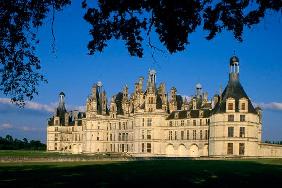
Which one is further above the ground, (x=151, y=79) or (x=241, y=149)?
(x=151, y=79)

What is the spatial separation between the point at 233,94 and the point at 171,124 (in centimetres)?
1655

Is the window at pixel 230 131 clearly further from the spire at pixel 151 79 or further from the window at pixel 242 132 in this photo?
the spire at pixel 151 79

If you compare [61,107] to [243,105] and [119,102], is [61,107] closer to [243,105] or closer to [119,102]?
[119,102]

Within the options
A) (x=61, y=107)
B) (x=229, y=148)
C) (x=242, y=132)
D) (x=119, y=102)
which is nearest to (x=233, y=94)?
(x=242, y=132)

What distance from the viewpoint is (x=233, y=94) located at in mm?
67625

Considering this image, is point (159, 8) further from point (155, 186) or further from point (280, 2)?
point (155, 186)

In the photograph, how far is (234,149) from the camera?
2608 inches

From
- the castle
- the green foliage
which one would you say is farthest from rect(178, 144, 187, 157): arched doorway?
the green foliage

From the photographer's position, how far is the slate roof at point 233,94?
67375 millimetres

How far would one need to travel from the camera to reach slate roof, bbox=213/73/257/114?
2653 inches

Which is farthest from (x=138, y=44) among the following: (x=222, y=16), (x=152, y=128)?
(x=152, y=128)

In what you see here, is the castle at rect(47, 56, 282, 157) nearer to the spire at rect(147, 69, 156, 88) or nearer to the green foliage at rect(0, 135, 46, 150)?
the spire at rect(147, 69, 156, 88)

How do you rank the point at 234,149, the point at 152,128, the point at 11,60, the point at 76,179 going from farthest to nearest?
the point at 152,128 < the point at 234,149 < the point at 76,179 < the point at 11,60

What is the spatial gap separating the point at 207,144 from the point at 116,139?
76.1 feet
